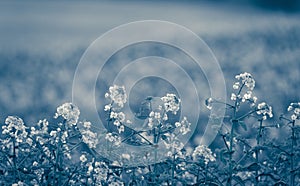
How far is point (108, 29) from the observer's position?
23.8ft

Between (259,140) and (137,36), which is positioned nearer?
(259,140)

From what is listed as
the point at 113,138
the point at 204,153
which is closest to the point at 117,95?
the point at 113,138

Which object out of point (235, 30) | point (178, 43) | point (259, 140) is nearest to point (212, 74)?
point (178, 43)

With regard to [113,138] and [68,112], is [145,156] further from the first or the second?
[68,112]

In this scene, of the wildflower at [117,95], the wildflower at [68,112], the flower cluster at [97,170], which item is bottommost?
the flower cluster at [97,170]

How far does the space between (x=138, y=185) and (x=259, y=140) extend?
729 millimetres

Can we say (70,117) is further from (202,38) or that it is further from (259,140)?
(202,38)

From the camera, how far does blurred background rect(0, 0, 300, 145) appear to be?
5996 mm

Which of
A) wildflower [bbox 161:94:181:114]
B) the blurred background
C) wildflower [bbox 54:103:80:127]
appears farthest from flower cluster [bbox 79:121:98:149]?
the blurred background

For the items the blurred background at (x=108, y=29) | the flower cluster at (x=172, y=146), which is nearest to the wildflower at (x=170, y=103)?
the flower cluster at (x=172, y=146)

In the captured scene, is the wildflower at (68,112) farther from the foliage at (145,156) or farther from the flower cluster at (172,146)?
the flower cluster at (172,146)

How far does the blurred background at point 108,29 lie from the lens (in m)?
6.00

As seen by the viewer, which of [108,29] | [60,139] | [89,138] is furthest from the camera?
[108,29]

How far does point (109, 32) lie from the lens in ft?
23.1
